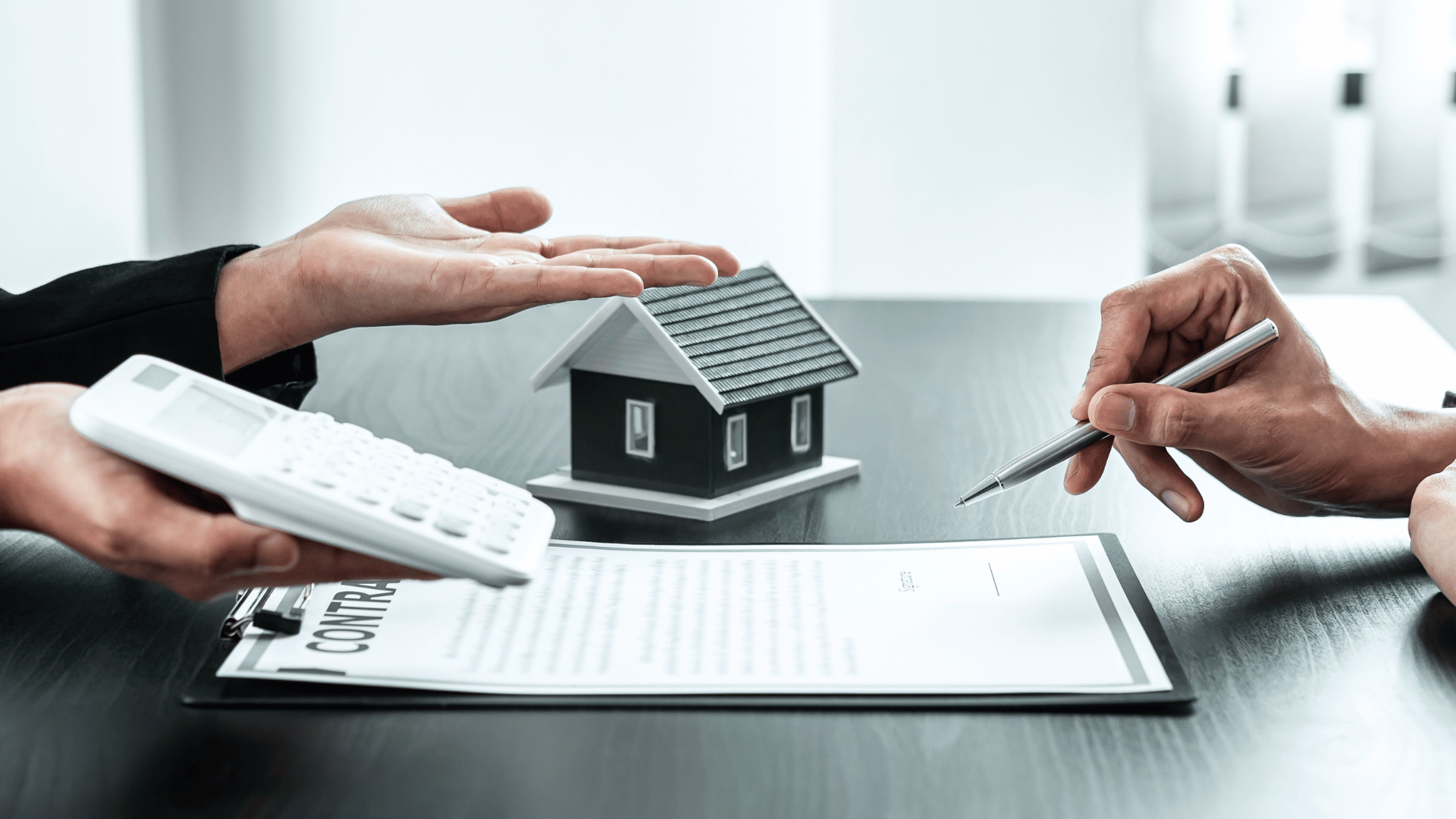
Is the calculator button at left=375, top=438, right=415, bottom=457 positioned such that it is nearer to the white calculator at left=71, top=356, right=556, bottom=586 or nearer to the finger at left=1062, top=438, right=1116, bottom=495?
the white calculator at left=71, top=356, right=556, bottom=586

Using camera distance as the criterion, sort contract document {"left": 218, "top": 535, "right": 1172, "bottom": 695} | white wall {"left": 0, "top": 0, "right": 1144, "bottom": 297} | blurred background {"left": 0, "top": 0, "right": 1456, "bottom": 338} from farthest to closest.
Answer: white wall {"left": 0, "top": 0, "right": 1144, "bottom": 297} < blurred background {"left": 0, "top": 0, "right": 1456, "bottom": 338} < contract document {"left": 218, "top": 535, "right": 1172, "bottom": 695}

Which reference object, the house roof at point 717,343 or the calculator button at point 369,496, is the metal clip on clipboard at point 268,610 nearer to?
the calculator button at point 369,496

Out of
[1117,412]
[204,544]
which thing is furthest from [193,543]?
[1117,412]

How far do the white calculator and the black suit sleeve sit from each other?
0.92 feet

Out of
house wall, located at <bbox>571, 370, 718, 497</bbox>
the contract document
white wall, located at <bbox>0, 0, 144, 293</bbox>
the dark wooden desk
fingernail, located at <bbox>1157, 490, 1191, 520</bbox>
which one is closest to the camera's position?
the dark wooden desk

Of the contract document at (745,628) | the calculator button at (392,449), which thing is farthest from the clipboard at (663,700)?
the calculator button at (392,449)

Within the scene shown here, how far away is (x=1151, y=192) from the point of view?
328 cm

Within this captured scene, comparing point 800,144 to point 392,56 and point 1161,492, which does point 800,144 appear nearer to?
point 392,56

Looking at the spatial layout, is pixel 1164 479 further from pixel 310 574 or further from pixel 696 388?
pixel 310 574

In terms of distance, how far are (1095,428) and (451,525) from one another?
1.46 feet

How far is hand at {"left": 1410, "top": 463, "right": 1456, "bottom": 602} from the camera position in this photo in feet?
2.45

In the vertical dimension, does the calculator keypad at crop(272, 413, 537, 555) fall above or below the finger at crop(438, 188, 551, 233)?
below

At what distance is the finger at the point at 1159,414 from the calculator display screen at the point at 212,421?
19.9 inches

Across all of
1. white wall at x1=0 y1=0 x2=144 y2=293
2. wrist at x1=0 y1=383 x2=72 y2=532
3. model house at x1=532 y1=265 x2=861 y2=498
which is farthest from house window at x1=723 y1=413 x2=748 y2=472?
white wall at x1=0 y1=0 x2=144 y2=293
